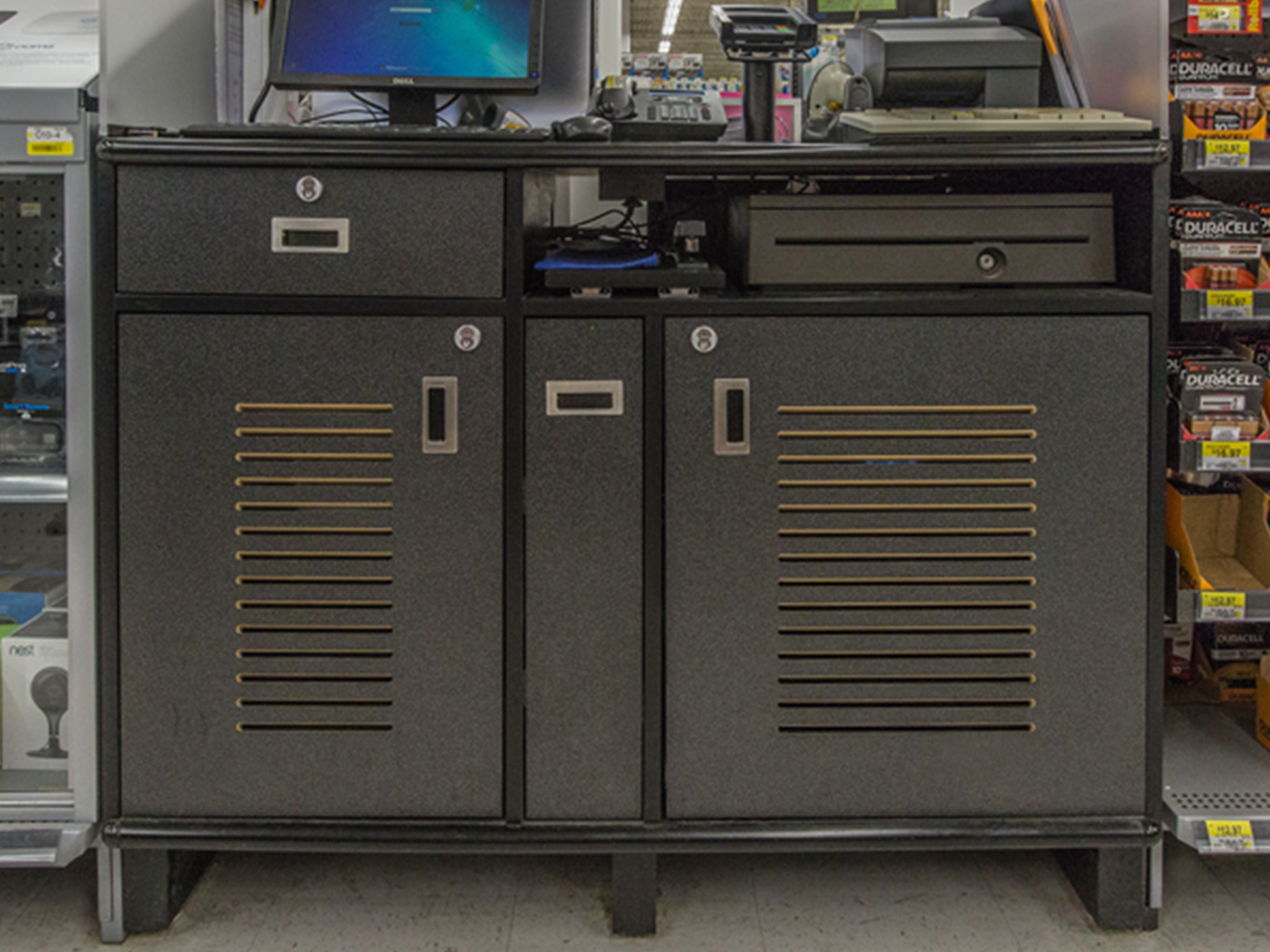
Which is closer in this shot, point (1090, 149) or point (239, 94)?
point (1090, 149)

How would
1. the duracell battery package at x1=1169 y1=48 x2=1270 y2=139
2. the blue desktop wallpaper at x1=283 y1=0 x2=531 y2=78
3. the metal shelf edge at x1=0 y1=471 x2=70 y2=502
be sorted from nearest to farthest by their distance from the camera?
1. the metal shelf edge at x1=0 y1=471 x2=70 y2=502
2. the duracell battery package at x1=1169 y1=48 x2=1270 y2=139
3. the blue desktop wallpaper at x1=283 y1=0 x2=531 y2=78

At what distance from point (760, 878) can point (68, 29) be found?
1.82 meters

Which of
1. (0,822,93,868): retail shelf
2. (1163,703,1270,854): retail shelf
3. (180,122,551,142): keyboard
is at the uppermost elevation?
(180,122,551,142): keyboard

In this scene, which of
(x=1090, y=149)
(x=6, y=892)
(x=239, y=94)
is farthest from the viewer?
(x=239, y=94)

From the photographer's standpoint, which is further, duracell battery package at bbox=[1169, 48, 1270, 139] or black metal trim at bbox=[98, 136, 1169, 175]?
duracell battery package at bbox=[1169, 48, 1270, 139]

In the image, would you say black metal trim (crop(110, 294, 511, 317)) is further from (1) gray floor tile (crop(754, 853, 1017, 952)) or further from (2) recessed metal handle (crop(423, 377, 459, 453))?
(1) gray floor tile (crop(754, 853, 1017, 952))

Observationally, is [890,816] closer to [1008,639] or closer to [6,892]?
[1008,639]

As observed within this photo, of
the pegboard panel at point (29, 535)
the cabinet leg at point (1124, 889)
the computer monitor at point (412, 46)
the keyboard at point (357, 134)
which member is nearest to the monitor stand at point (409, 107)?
the computer monitor at point (412, 46)

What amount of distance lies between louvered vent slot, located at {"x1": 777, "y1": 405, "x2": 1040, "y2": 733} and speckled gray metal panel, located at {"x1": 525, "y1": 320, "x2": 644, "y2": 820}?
0.75 ft

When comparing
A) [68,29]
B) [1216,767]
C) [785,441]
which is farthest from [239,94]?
[1216,767]

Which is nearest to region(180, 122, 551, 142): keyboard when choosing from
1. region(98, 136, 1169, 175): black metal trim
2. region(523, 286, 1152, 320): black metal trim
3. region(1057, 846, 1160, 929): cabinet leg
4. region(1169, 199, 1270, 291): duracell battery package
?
region(98, 136, 1169, 175): black metal trim

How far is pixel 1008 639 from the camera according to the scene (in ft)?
5.12

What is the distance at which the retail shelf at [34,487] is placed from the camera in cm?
159

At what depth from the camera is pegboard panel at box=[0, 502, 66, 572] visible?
78.3 inches
